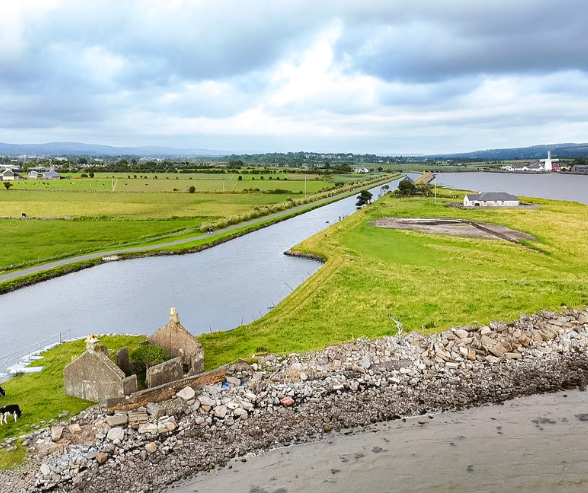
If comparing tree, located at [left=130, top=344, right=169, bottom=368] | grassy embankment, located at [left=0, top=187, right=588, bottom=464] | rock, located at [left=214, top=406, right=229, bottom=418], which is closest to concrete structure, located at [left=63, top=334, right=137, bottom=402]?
grassy embankment, located at [left=0, top=187, right=588, bottom=464]

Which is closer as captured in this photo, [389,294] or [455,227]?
[389,294]

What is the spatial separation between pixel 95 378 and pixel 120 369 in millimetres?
1162

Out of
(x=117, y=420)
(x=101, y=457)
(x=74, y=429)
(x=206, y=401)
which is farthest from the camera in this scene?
(x=206, y=401)

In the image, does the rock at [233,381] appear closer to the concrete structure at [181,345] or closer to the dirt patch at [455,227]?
the concrete structure at [181,345]

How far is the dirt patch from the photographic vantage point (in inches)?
2176

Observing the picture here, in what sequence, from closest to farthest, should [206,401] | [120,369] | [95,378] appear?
[120,369] < [95,378] < [206,401]

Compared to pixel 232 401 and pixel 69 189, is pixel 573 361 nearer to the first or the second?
pixel 232 401

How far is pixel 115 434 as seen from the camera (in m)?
15.2

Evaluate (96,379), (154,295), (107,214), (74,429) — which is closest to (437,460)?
(74,429)

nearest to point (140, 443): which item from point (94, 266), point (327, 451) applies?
point (327, 451)

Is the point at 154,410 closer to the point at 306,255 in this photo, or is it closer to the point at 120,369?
the point at 120,369

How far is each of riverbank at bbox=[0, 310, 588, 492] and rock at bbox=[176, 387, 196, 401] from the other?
0.18 ft

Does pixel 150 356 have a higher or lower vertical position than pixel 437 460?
higher

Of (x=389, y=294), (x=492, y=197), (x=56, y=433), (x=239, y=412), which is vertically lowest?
(x=239, y=412)
